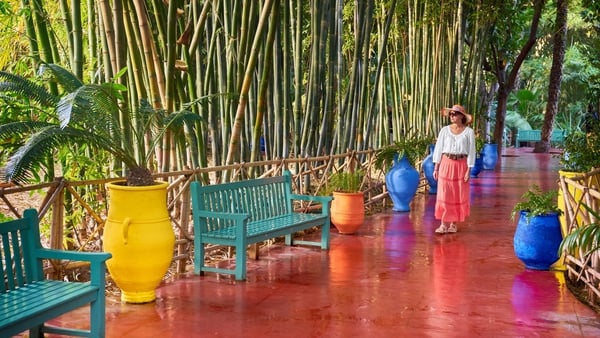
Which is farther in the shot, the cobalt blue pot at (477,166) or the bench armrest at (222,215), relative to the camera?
the cobalt blue pot at (477,166)

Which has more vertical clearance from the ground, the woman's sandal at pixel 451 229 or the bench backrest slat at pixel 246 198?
the bench backrest slat at pixel 246 198

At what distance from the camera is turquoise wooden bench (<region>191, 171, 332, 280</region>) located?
4730mm

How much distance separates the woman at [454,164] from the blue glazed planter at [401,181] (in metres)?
1.47

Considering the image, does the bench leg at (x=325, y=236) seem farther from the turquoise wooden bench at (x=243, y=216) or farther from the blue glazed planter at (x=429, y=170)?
the blue glazed planter at (x=429, y=170)

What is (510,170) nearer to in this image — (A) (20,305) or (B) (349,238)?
(B) (349,238)

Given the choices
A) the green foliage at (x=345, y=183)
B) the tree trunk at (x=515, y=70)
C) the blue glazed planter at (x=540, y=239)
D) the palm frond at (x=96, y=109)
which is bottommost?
the blue glazed planter at (x=540, y=239)

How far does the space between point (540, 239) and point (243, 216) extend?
7.02 ft

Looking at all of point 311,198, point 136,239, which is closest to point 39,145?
point 136,239

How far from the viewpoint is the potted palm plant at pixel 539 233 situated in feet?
16.6

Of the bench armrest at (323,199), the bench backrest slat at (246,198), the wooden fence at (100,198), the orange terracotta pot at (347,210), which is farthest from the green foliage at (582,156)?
the bench backrest slat at (246,198)

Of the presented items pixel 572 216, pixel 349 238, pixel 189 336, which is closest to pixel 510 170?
pixel 349 238

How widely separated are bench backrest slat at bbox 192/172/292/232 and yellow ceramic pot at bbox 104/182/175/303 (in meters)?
0.73

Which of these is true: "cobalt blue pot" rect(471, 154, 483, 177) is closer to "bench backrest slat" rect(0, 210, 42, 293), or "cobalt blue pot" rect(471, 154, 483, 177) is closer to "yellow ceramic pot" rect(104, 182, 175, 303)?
"yellow ceramic pot" rect(104, 182, 175, 303)

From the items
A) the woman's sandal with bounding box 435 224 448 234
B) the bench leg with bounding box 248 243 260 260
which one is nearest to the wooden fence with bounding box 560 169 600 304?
the woman's sandal with bounding box 435 224 448 234
